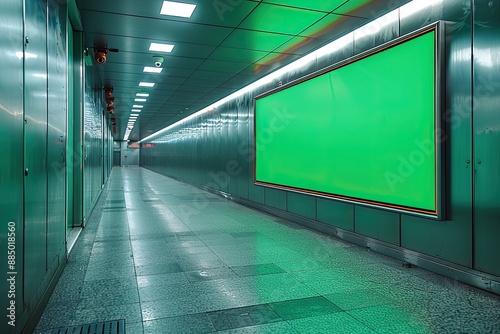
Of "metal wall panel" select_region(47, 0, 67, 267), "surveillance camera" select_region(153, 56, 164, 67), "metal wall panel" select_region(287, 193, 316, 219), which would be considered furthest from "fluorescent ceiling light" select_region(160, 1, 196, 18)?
"metal wall panel" select_region(287, 193, 316, 219)

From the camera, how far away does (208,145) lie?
14.4m

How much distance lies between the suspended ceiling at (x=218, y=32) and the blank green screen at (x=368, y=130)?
65 centimetres

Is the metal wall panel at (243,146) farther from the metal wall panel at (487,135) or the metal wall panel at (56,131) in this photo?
the metal wall panel at (487,135)

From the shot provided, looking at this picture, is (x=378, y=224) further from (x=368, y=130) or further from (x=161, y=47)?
(x=161, y=47)

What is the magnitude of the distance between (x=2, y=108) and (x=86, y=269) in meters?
2.79

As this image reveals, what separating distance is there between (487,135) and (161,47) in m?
5.11

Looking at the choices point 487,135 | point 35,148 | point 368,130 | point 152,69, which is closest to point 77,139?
point 152,69

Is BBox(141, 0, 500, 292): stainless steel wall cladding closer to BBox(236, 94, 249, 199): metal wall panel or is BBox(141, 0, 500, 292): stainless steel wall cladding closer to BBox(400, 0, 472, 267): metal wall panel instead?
BBox(400, 0, 472, 267): metal wall panel

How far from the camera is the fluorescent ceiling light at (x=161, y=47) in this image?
626 centimetres

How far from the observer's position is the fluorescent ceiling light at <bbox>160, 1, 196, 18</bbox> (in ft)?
15.3

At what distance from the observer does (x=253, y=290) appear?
3.71 m

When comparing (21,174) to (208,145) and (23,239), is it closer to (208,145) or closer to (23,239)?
(23,239)

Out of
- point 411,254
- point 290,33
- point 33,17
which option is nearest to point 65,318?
point 33,17

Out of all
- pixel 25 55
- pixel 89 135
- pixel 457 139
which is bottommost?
pixel 457 139
